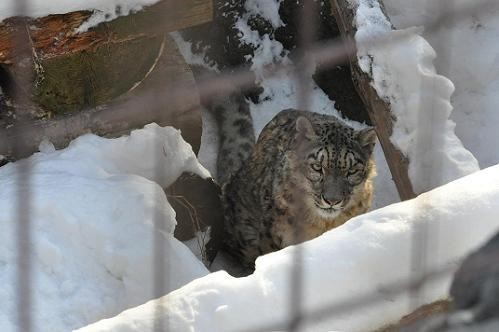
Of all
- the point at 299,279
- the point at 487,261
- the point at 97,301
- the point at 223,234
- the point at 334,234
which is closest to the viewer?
the point at 487,261

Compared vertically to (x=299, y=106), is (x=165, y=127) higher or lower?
higher

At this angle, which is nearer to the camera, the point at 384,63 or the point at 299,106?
the point at 384,63

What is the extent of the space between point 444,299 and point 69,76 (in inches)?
75.3

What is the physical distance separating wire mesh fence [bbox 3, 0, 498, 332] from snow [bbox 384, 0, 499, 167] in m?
0.06

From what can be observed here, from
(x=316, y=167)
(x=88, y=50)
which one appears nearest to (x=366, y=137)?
(x=316, y=167)

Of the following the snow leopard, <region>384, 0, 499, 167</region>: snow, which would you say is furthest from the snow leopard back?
<region>384, 0, 499, 167</region>: snow

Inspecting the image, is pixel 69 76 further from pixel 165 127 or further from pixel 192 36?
pixel 192 36

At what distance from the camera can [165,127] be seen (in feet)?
13.7

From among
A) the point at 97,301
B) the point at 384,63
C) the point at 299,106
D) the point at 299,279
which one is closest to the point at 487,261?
the point at 299,279

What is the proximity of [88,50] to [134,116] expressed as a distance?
15.0 inches

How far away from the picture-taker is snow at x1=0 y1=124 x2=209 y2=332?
3.25 m

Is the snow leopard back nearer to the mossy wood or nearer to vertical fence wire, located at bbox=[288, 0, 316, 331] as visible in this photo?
vertical fence wire, located at bbox=[288, 0, 316, 331]

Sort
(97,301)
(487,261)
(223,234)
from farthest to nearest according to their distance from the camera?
(223,234)
(97,301)
(487,261)

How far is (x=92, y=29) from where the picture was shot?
11.8ft
